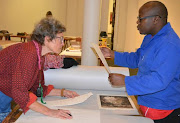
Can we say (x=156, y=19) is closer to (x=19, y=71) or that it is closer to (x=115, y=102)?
(x=115, y=102)

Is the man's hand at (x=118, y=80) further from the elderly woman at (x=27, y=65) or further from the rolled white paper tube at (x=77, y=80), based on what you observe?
the rolled white paper tube at (x=77, y=80)

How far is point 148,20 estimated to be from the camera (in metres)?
1.65

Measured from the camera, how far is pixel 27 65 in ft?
4.96

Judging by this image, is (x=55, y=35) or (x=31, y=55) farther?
(x=55, y=35)

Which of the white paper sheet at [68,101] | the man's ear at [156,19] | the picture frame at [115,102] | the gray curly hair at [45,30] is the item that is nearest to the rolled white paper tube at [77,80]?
the picture frame at [115,102]

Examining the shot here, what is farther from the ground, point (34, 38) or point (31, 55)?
point (34, 38)

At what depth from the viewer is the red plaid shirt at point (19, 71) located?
1.49 meters

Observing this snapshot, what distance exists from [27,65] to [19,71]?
7cm

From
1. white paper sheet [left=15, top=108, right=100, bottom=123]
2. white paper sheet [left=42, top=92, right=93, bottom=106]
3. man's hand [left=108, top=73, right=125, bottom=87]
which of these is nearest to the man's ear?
man's hand [left=108, top=73, right=125, bottom=87]

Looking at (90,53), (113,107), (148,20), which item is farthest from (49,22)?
(90,53)

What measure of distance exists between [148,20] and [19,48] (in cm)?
98

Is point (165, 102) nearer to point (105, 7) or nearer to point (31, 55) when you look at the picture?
point (31, 55)

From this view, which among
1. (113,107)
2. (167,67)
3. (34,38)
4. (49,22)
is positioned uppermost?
(49,22)

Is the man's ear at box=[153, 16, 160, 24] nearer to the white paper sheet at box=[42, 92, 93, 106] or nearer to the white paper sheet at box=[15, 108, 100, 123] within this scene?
the white paper sheet at box=[15, 108, 100, 123]
